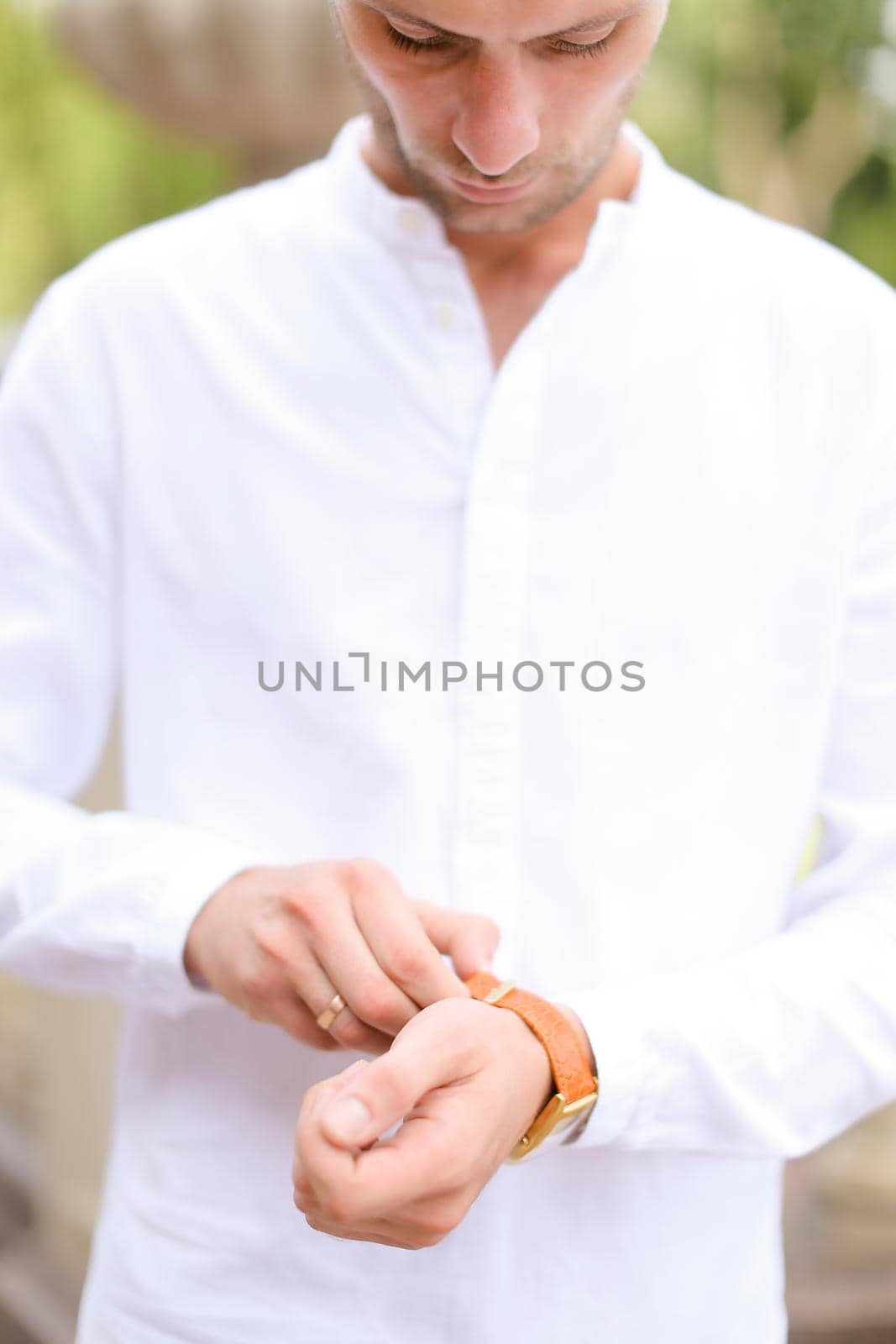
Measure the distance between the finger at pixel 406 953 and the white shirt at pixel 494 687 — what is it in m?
0.18

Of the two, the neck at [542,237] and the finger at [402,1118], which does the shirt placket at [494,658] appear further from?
the finger at [402,1118]

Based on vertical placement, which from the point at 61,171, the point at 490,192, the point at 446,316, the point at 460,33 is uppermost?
the point at 460,33

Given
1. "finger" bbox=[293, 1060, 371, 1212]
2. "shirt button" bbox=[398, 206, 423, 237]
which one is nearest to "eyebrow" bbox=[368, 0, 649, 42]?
"shirt button" bbox=[398, 206, 423, 237]

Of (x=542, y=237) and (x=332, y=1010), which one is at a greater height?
(x=542, y=237)

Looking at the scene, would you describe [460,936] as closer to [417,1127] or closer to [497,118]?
[417,1127]

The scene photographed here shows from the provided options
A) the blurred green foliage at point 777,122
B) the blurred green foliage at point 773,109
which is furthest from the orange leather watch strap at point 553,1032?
the blurred green foliage at point 777,122

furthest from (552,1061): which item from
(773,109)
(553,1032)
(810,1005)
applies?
(773,109)

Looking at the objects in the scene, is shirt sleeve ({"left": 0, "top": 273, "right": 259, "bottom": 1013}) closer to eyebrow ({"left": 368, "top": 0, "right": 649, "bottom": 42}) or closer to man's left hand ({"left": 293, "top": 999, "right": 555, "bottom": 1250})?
man's left hand ({"left": 293, "top": 999, "right": 555, "bottom": 1250})

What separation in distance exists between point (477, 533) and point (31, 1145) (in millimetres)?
2488

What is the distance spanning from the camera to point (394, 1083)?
888 millimetres

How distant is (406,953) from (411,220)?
588 millimetres

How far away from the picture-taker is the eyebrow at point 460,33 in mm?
960

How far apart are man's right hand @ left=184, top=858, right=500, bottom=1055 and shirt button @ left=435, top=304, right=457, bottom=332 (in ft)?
1.45

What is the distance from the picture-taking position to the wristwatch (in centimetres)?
103
